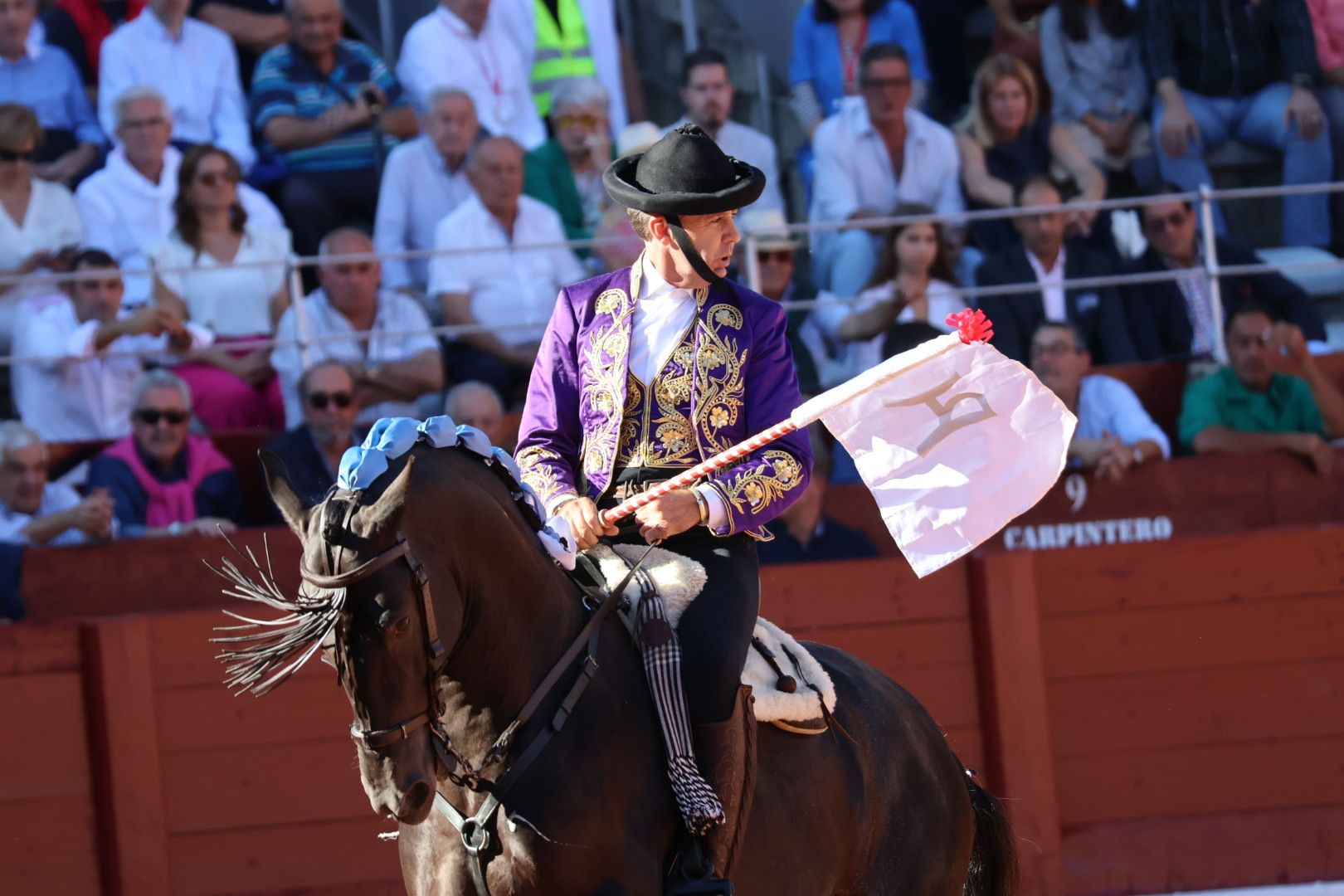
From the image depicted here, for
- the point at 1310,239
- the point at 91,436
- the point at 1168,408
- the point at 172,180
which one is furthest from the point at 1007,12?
the point at 91,436

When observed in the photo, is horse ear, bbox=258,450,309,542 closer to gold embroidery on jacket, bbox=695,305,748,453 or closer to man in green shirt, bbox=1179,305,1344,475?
gold embroidery on jacket, bbox=695,305,748,453

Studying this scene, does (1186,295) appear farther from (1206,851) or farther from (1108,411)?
(1206,851)

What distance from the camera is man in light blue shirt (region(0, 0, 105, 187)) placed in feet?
25.5

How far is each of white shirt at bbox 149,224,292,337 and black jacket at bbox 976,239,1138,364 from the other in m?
3.19

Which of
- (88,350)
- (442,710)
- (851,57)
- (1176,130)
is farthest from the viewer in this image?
(1176,130)

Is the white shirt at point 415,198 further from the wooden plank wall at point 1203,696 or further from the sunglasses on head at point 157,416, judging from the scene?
the wooden plank wall at point 1203,696

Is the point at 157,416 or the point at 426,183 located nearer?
the point at 157,416

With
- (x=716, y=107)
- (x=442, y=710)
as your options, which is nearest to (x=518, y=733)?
(x=442, y=710)

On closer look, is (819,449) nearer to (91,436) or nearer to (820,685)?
(91,436)

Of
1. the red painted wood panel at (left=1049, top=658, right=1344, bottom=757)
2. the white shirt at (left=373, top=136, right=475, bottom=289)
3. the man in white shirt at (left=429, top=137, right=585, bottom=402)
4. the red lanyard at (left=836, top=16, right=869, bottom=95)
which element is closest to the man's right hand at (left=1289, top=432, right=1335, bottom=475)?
the red painted wood panel at (left=1049, top=658, right=1344, bottom=757)

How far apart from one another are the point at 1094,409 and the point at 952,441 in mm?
4262

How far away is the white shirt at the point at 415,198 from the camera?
26.0 ft

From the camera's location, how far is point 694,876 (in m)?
3.23

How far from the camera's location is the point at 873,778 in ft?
12.8
